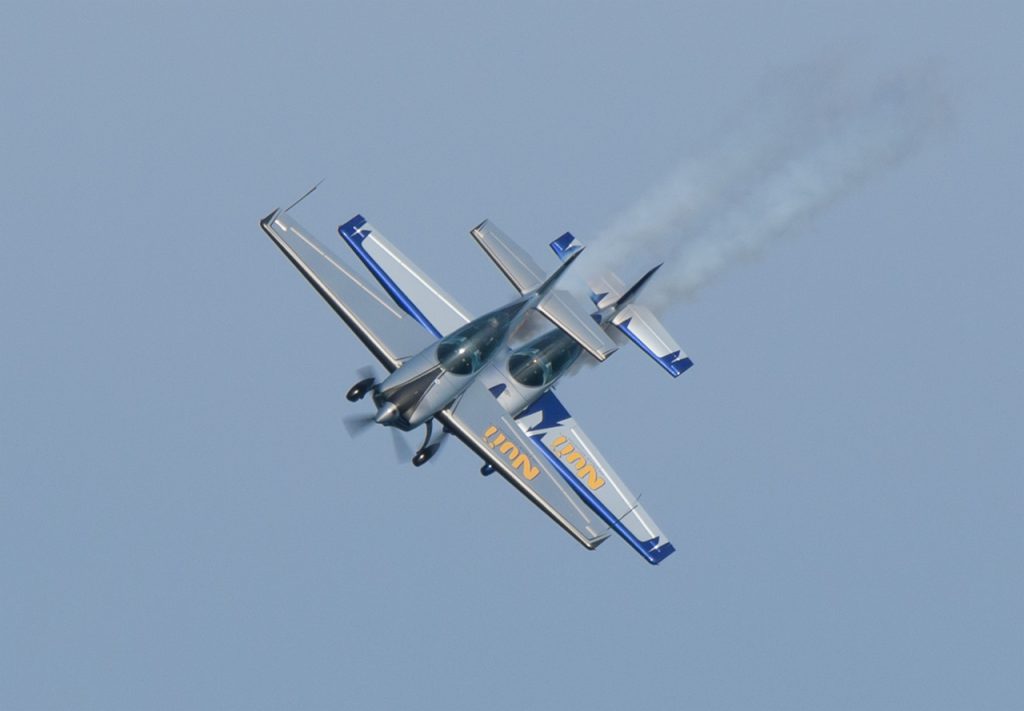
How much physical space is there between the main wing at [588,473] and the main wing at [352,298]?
4.97m

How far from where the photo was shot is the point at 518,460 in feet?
224

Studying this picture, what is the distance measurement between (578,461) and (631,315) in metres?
5.89

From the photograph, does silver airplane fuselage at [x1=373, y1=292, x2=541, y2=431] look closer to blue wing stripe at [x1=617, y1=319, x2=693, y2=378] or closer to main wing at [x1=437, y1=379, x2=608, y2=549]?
main wing at [x1=437, y1=379, x2=608, y2=549]

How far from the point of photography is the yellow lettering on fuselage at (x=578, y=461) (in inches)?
2781

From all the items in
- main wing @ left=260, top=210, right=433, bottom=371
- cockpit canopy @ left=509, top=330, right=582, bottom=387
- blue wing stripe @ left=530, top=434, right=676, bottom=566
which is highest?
main wing @ left=260, top=210, right=433, bottom=371

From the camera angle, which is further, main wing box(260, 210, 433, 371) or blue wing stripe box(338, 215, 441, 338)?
blue wing stripe box(338, 215, 441, 338)

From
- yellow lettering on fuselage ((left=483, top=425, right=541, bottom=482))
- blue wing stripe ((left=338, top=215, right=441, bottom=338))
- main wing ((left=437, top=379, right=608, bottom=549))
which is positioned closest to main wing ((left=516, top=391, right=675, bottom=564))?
main wing ((left=437, top=379, right=608, bottom=549))

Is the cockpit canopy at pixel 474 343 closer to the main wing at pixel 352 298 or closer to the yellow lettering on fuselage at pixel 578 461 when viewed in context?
the main wing at pixel 352 298

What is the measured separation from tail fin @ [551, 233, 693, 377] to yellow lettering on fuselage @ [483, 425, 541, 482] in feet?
22.9

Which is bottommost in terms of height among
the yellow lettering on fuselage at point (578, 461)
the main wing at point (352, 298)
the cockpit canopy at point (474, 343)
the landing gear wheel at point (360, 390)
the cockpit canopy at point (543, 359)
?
the yellow lettering on fuselage at point (578, 461)

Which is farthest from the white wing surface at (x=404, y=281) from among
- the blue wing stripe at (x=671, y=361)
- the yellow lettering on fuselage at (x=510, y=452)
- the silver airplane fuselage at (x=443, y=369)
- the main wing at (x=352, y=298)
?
the blue wing stripe at (x=671, y=361)

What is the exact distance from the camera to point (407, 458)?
6662cm

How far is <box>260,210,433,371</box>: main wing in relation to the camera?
2726 inches

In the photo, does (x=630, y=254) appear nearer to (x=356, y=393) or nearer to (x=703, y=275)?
(x=703, y=275)
